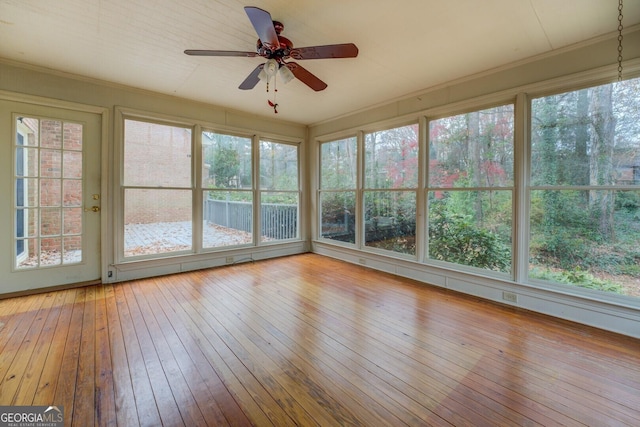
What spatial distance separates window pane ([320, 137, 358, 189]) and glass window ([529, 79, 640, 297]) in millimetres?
2734

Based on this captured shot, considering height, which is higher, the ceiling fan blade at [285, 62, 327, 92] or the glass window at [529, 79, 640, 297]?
the ceiling fan blade at [285, 62, 327, 92]

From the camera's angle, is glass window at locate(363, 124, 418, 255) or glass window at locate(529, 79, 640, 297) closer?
glass window at locate(529, 79, 640, 297)

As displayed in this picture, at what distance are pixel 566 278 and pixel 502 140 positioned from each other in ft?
5.43

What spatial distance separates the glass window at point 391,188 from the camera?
165 inches

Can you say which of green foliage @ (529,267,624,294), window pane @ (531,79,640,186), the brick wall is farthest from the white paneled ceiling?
green foliage @ (529,267,624,294)

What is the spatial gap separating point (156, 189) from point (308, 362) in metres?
3.58

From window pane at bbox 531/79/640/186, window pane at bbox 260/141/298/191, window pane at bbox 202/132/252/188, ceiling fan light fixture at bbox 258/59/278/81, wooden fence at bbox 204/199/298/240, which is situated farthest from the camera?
window pane at bbox 260/141/298/191

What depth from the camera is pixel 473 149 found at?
3543mm

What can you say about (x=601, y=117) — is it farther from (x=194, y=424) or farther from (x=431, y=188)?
(x=194, y=424)

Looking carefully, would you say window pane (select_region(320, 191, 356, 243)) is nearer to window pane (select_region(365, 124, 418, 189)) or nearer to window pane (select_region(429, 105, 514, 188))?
window pane (select_region(365, 124, 418, 189))

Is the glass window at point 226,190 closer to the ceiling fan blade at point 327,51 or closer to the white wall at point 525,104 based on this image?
the white wall at point 525,104

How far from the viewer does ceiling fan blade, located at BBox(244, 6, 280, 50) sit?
1.79 m

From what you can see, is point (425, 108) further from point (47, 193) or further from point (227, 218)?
point (47, 193)

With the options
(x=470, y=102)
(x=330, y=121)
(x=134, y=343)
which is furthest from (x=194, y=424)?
(x=330, y=121)
